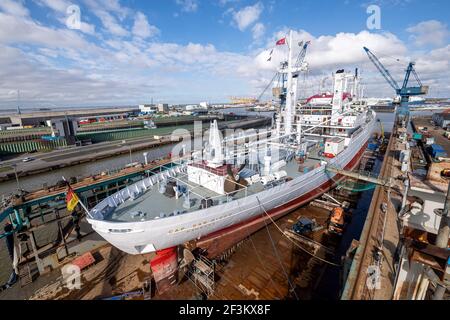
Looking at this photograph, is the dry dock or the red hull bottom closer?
the dry dock

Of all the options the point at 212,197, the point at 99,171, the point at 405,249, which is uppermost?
the point at 212,197

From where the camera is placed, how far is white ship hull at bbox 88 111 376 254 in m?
10.5

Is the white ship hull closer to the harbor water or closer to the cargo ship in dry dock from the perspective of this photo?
the cargo ship in dry dock

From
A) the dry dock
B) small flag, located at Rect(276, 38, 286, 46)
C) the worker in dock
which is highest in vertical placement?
small flag, located at Rect(276, 38, 286, 46)

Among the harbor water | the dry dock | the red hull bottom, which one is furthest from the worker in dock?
the dry dock

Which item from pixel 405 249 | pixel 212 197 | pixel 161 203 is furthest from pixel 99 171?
pixel 405 249

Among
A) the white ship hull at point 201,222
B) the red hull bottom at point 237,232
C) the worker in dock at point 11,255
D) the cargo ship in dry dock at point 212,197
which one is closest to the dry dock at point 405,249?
the white ship hull at point 201,222

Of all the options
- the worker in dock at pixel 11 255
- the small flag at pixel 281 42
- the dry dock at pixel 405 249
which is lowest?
the worker in dock at pixel 11 255

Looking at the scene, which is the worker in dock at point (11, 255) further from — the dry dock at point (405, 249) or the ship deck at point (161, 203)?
the dry dock at point (405, 249)

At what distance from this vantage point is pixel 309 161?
22.0 m

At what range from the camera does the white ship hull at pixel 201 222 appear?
34.3 feet

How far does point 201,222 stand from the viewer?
1184 centimetres

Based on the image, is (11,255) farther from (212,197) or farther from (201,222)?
(212,197)
